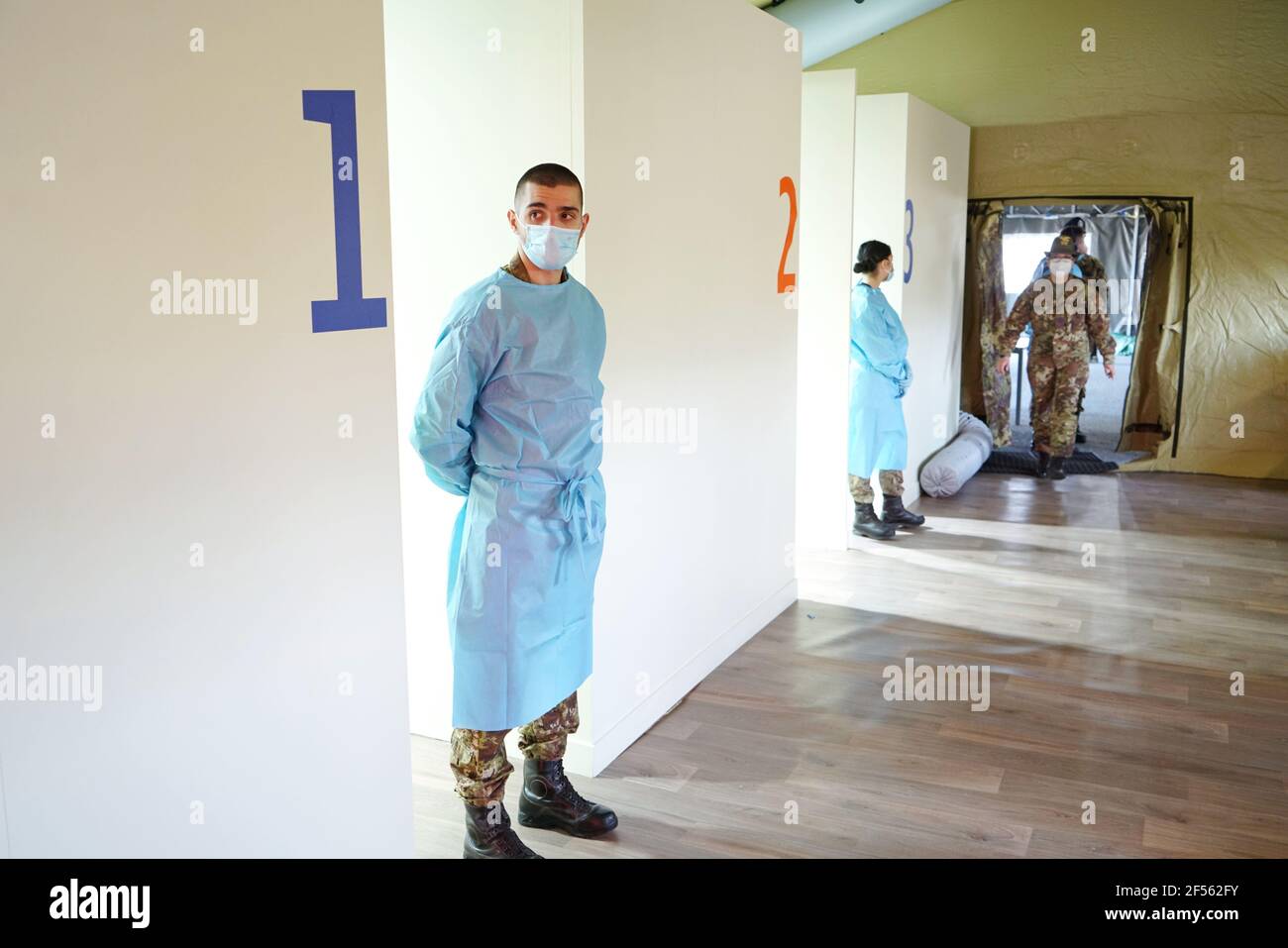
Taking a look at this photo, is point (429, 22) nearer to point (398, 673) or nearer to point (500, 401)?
point (500, 401)

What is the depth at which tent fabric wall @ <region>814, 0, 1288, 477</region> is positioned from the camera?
7.57 metres

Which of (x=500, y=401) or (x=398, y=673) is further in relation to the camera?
(x=500, y=401)

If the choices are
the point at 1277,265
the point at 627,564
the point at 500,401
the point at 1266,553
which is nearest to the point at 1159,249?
the point at 1277,265

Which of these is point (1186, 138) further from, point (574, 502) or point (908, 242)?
point (574, 502)

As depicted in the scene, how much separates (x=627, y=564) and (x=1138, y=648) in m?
2.16

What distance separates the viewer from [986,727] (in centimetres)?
370

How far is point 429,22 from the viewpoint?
10.5 feet

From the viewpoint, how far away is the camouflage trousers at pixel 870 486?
6156mm

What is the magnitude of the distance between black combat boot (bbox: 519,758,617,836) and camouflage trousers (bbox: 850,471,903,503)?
342 centimetres

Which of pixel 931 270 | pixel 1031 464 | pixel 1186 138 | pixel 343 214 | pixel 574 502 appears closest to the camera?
pixel 343 214

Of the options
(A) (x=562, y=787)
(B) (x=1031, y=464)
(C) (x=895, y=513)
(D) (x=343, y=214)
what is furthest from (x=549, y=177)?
(B) (x=1031, y=464)

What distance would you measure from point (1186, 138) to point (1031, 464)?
7.76 feet

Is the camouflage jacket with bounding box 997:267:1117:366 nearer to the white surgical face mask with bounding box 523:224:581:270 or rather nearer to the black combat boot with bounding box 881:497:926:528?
the black combat boot with bounding box 881:497:926:528

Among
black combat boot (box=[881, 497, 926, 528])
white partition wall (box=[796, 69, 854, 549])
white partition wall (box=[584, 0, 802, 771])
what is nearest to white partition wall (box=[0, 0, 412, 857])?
white partition wall (box=[584, 0, 802, 771])
